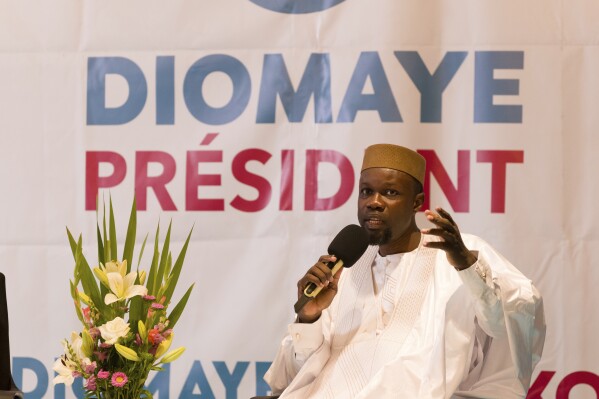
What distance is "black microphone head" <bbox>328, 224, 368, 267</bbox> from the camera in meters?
3.38

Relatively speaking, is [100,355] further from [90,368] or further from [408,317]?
[408,317]

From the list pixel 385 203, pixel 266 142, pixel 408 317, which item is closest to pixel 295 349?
pixel 408 317

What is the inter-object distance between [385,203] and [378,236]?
12cm

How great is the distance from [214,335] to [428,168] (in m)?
1.26

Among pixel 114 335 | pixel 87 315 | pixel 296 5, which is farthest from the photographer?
pixel 296 5

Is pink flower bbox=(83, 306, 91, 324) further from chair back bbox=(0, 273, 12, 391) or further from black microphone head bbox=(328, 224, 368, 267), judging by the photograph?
black microphone head bbox=(328, 224, 368, 267)

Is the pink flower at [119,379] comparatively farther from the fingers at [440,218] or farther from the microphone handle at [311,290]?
the fingers at [440,218]

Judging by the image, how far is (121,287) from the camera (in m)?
3.12

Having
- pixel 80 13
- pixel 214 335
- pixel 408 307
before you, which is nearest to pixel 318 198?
pixel 214 335

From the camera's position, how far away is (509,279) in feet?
11.3

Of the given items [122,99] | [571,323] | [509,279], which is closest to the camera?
[509,279]

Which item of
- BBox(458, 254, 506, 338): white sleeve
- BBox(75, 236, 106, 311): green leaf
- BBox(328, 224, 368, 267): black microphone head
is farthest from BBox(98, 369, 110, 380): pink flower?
BBox(458, 254, 506, 338): white sleeve

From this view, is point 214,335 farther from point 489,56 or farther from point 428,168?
point 489,56

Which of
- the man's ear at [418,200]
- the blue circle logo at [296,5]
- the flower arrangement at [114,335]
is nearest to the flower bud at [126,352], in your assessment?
the flower arrangement at [114,335]
